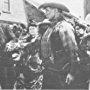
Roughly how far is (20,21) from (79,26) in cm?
130

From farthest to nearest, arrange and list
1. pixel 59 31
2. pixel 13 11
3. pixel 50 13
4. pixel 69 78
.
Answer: pixel 13 11, pixel 50 13, pixel 59 31, pixel 69 78

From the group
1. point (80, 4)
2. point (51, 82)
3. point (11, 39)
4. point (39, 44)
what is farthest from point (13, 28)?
point (80, 4)

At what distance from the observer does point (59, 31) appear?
6.16 meters

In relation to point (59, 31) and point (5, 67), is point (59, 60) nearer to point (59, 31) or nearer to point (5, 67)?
point (59, 31)

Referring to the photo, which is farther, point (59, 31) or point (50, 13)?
point (50, 13)

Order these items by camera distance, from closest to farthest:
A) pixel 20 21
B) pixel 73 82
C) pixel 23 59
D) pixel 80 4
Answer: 1. pixel 73 82
2. pixel 23 59
3. pixel 20 21
4. pixel 80 4

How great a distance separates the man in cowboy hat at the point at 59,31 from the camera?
6059 mm

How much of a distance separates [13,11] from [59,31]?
1.68 meters

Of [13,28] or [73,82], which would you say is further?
[13,28]

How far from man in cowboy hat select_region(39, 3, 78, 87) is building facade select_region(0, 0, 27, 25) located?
2.73ft

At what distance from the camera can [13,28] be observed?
22.3 feet

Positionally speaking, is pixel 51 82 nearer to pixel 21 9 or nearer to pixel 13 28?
pixel 13 28

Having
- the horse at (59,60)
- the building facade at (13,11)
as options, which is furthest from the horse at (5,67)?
the horse at (59,60)

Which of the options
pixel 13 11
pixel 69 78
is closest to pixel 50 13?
pixel 69 78
